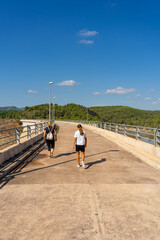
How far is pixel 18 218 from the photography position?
4137 millimetres

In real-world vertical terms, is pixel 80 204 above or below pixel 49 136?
below

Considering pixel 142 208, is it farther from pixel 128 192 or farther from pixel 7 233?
pixel 7 233

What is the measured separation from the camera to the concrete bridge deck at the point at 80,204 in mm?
3643

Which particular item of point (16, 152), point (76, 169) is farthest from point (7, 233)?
point (16, 152)

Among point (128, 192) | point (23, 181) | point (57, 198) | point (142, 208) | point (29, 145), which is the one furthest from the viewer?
point (29, 145)

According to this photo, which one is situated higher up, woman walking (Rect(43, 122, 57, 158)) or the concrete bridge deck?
woman walking (Rect(43, 122, 57, 158))

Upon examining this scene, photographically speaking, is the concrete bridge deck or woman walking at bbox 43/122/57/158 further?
woman walking at bbox 43/122/57/158

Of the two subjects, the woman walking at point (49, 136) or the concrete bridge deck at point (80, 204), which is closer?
the concrete bridge deck at point (80, 204)

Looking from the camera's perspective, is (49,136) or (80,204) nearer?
(80,204)

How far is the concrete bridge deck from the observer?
3643 millimetres

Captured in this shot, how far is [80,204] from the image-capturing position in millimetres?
4805

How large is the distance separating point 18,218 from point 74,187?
215cm

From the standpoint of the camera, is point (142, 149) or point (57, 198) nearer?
point (57, 198)

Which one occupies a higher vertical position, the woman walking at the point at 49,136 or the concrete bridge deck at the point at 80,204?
the woman walking at the point at 49,136
